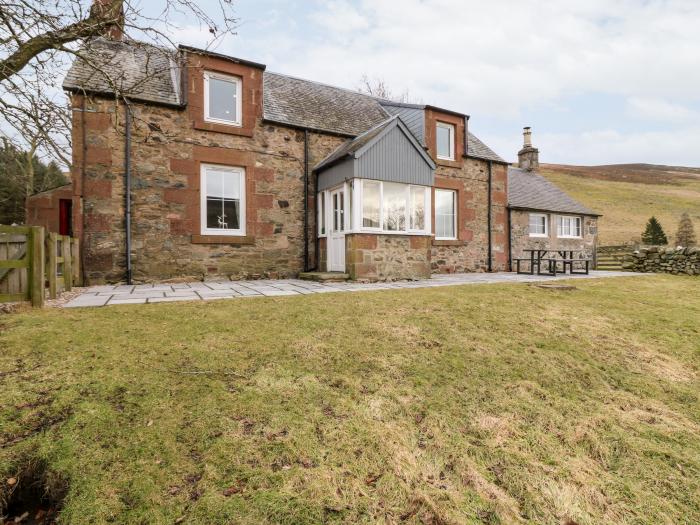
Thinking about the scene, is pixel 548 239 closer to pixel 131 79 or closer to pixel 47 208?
pixel 131 79

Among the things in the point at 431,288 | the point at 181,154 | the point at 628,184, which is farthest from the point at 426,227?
the point at 628,184

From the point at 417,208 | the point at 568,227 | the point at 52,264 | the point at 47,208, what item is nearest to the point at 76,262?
the point at 52,264

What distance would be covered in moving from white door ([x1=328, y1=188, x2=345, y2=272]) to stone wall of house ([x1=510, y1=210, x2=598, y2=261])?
8978mm

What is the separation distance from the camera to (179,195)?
9.16 metres

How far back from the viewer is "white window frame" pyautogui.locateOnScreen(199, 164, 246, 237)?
949 centimetres

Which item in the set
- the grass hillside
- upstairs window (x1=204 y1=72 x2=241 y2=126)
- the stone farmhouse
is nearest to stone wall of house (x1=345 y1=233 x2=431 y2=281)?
the stone farmhouse

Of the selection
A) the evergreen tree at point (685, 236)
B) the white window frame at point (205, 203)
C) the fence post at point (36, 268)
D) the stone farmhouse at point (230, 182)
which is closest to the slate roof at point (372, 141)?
the stone farmhouse at point (230, 182)

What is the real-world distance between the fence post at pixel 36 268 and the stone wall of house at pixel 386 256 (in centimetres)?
612

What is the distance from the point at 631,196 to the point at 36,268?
60.4 metres

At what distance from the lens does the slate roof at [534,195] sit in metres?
16.1

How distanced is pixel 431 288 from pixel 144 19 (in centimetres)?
668

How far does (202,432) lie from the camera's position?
237cm

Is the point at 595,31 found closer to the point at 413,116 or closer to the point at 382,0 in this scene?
the point at 413,116

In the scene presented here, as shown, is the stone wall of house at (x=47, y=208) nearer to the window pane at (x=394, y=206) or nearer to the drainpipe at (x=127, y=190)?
the drainpipe at (x=127, y=190)
